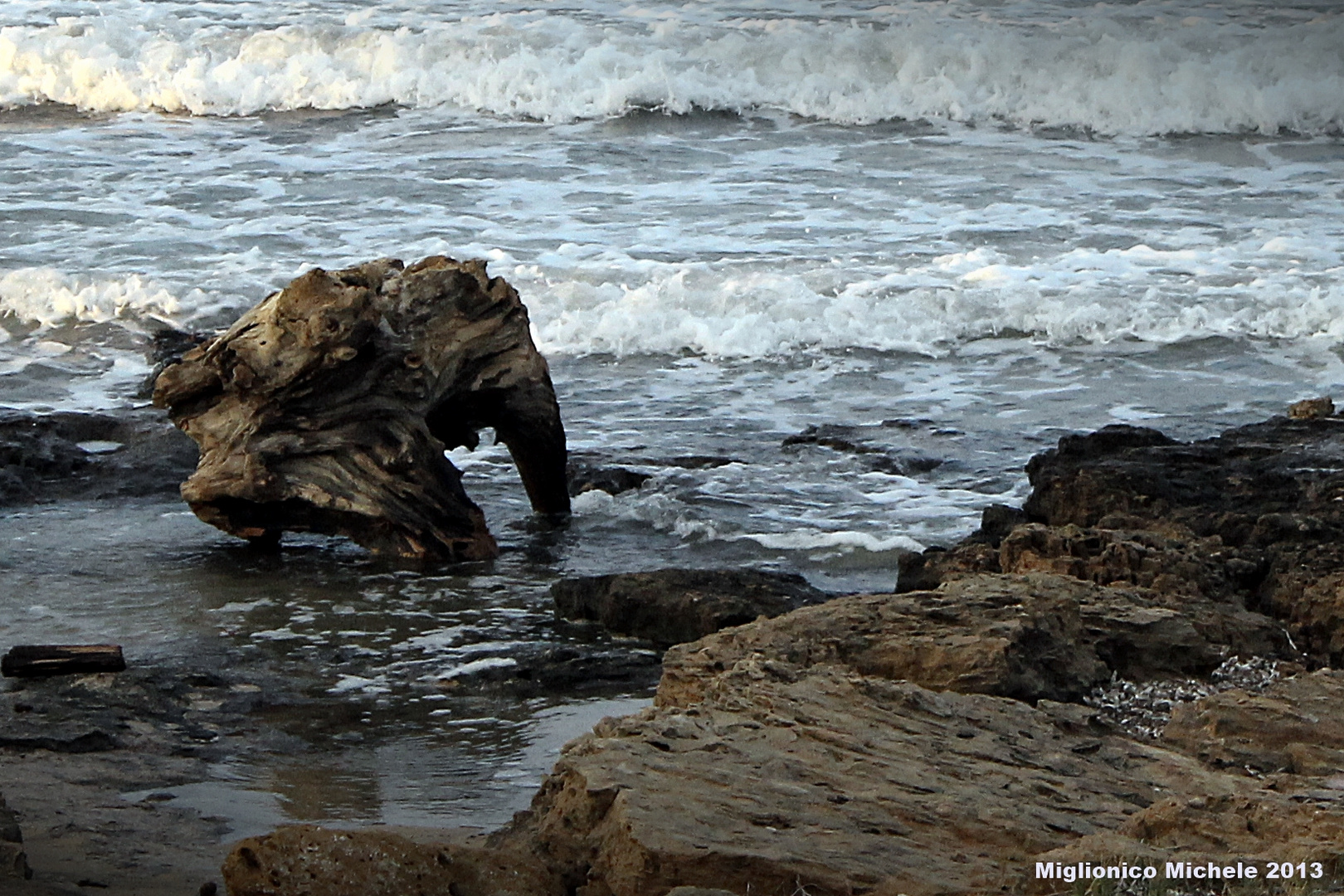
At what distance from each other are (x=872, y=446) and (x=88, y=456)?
379 centimetres

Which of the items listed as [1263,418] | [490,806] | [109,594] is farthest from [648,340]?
[490,806]

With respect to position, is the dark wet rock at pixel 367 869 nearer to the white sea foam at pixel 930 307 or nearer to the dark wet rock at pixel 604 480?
the dark wet rock at pixel 604 480

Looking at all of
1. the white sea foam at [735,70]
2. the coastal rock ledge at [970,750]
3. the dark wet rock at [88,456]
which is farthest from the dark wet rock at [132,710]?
the white sea foam at [735,70]

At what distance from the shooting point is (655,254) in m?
13.2

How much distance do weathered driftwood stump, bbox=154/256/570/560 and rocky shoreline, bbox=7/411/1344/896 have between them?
1.44 meters

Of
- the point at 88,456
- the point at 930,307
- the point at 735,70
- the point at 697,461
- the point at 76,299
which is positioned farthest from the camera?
the point at 735,70

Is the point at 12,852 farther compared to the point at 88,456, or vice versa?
the point at 88,456

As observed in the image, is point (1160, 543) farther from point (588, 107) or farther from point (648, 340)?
point (588, 107)

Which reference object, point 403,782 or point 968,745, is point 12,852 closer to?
point 403,782

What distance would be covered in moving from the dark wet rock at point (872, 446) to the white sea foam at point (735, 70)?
10.4m

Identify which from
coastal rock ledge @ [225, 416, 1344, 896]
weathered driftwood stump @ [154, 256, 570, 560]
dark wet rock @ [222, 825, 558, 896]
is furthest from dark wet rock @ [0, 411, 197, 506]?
dark wet rock @ [222, 825, 558, 896]

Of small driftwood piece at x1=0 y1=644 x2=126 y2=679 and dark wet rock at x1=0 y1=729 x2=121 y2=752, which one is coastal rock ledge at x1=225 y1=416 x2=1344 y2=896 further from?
small driftwood piece at x1=0 y1=644 x2=126 y2=679

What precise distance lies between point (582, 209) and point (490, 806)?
35.9 feet

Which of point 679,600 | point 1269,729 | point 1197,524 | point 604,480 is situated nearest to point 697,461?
point 604,480
